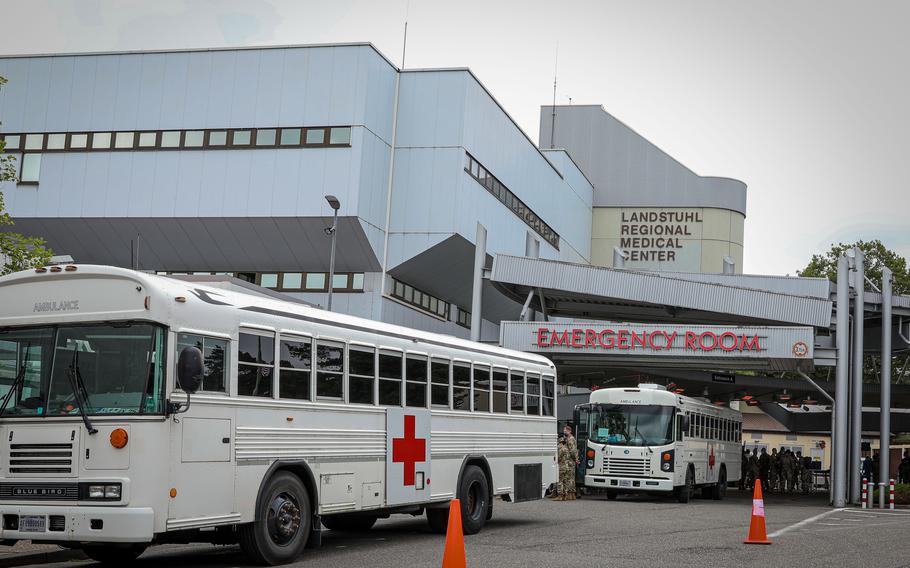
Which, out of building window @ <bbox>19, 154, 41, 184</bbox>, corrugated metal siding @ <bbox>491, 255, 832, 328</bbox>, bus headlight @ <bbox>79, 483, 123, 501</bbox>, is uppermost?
building window @ <bbox>19, 154, 41, 184</bbox>

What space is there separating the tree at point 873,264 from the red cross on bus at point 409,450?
6347 centimetres

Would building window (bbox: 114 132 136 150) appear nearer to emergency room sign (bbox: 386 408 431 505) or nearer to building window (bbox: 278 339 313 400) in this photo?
emergency room sign (bbox: 386 408 431 505)

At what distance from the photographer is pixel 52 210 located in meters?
46.7

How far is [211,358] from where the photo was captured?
1218 centimetres

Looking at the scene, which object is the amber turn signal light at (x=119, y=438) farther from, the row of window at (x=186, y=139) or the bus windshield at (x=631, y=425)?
the row of window at (x=186, y=139)

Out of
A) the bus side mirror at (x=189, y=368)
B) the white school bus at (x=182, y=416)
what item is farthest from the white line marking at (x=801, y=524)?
the bus side mirror at (x=189, y=368)

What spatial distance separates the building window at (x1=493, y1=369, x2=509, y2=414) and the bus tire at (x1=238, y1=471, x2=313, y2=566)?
5.73m

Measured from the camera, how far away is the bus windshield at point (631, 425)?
99.8 ft

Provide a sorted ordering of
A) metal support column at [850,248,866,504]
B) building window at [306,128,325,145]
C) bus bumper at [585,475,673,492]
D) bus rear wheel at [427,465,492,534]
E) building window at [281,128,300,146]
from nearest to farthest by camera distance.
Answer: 1. bus rear wheel at [427,465,492,534]
2. bus bumper at [585,475,673,492]
3. metal support column at [850,248,866,504]
4. building window at [306,128,325,145]
5. building window at [281,128,300,146]

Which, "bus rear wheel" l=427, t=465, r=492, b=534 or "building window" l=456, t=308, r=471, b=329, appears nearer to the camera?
"bus rear wheel" l=427, t=465, r=492, b=534

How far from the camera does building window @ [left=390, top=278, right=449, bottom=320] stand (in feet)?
155

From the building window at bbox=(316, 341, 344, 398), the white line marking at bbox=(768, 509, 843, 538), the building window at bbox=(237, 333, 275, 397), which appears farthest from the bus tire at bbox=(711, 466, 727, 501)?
the building window at bbox=(237, 333, 275, 397)

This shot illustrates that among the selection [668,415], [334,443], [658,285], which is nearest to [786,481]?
[658,285]

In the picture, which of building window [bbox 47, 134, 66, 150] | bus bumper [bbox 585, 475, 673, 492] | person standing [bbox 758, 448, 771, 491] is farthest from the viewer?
person standing [bbox 758, 448, 771, 491]
